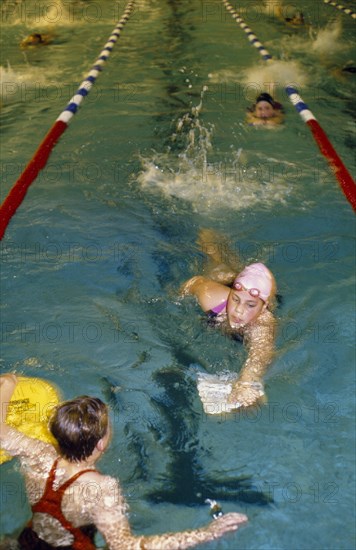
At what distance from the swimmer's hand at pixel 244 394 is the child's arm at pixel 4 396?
1251 mm

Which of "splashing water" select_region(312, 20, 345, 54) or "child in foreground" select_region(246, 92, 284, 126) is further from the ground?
"splashing water" select_region(312, 20, 345, 54)

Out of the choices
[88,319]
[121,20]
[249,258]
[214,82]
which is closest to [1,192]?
[88,319]

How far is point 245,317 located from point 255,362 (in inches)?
11.8

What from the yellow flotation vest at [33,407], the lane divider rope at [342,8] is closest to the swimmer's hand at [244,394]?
the yellow flotation vest at [33,407]

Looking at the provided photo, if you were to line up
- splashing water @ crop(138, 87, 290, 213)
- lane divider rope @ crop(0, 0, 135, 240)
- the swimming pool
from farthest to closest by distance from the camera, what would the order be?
splashing water @ crop(138, 87, 290, 213)
lane divider rope @ crop(0, 0, 135, 240)
the swimming pool

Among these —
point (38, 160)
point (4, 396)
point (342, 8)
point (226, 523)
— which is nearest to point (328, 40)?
point (342, 8)

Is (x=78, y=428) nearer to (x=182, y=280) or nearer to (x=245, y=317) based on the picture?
(x=245, y=317)

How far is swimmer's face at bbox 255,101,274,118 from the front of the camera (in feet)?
23.3

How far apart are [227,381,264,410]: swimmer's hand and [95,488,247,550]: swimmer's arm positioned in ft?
2.52

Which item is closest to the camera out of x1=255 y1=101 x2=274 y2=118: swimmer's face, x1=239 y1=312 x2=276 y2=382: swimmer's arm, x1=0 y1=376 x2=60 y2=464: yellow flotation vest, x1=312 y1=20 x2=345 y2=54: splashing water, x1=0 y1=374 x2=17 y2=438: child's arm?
x1=0 y1=374 x2=17 y2=438: child's arm

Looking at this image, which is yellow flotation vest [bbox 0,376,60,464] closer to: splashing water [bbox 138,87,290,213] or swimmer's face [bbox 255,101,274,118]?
splashing water [bbox 138,87,290,213]

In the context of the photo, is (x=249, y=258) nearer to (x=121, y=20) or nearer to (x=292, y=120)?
(x=292, y=120)

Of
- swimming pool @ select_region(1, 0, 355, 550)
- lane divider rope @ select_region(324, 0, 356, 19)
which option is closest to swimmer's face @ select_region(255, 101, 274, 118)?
swimming pool @ select_region(1, 0, 355, 550)

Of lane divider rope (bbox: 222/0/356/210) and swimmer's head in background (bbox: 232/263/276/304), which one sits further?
lane divider rope (bbox: 222/0/356/210)
